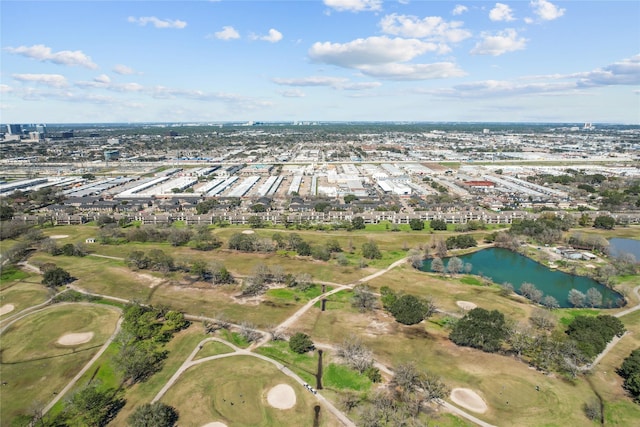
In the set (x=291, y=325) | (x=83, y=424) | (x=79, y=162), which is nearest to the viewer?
(x=83, y=424)

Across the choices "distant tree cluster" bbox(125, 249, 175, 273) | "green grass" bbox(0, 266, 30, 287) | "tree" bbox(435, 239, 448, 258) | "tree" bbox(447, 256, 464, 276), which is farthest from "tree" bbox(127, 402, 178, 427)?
"tree" bbox(435, 239, 448, 258)

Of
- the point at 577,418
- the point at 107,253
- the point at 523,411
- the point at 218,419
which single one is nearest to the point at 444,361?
the point at 523,411

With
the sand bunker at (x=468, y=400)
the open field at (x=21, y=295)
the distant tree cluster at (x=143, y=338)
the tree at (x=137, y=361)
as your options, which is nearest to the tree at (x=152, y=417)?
the tree at (x=137, y=361)

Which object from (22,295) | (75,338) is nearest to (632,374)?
(75,338)

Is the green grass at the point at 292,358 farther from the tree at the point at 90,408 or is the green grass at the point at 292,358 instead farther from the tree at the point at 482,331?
the tree at the point at 482,331

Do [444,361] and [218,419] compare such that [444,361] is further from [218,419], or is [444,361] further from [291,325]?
[218,419]

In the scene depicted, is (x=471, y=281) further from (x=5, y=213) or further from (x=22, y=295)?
(x=5, y=213)
